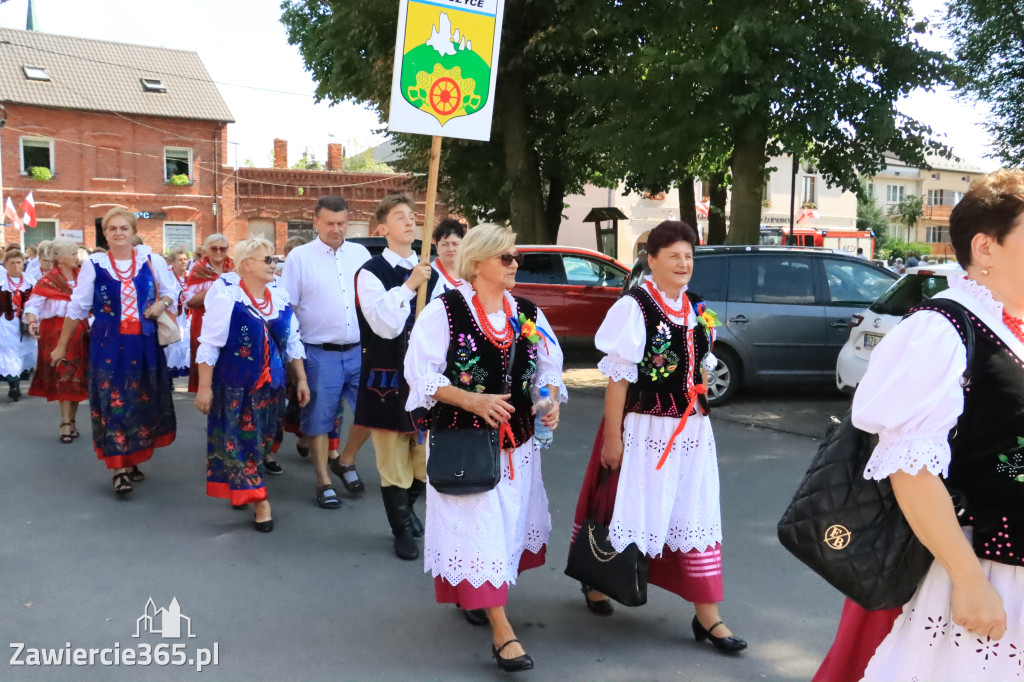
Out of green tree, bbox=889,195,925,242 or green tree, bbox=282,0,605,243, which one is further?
green tree, bbox=889,195,925,242

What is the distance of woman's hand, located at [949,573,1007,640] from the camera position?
2.01 m

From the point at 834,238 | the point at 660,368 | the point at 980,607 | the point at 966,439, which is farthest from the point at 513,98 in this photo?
the point at 834,238

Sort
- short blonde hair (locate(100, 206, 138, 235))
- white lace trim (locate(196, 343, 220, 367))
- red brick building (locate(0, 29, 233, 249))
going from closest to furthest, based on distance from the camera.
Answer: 1. white lace trim (locate(196, 343, 220, 367))
2. short blonde hair (locate(100, 206, 138, 235))
3. red brick building (locate(0, 29, 233, 249))

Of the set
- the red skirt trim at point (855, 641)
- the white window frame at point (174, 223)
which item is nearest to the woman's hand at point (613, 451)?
the red skirt trim at point (855, 641)

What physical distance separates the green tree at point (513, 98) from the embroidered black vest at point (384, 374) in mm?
9592

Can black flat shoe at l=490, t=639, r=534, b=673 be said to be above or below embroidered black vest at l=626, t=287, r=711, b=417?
below

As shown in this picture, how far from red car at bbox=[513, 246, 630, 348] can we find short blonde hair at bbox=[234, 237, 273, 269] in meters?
8.36

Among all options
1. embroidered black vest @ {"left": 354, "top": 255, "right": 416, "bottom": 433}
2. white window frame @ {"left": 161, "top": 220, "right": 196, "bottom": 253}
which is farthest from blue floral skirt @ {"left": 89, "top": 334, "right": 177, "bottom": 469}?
white window frame @ {"left": 161, "top": 220, "right": 196, "bottom": 253}

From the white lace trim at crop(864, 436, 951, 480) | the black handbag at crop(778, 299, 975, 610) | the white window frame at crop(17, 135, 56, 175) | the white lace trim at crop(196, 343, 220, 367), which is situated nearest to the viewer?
the white lace trim at crop(864, 436, 951, 480)

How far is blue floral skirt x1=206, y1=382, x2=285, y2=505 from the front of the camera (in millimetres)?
5762

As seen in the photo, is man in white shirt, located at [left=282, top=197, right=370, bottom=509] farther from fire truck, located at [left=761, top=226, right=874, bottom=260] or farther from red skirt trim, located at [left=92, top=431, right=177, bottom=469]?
fire truck, located at [left=761, top=226, right=874, bottom=260]

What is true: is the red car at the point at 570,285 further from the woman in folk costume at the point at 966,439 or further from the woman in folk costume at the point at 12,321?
the woman in folk costume at the point at 966,439

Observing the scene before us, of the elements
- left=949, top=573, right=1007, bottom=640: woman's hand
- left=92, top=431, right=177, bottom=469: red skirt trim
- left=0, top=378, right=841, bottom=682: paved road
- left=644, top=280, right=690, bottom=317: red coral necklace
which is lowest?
left=0, top=378, right=841, bottom=682: paved road

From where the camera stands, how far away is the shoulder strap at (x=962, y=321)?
2.04 m
